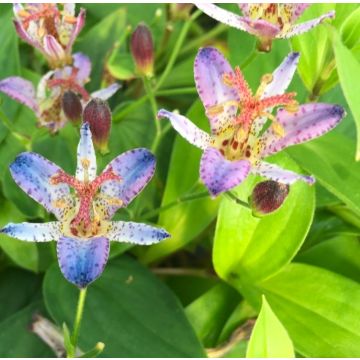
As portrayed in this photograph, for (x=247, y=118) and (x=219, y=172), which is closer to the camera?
(x=219, y=172)

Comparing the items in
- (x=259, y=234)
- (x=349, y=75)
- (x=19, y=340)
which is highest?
(x=349, y=75)

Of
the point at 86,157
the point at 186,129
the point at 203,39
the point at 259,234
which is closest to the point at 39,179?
the point at 86,157

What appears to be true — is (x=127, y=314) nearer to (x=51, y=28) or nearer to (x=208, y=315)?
(x=208, y=315)

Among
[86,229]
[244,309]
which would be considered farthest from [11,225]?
[244,309]

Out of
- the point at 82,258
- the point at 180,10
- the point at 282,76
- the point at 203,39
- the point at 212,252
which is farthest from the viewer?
the point at 203,39

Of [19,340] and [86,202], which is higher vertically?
[86,202]

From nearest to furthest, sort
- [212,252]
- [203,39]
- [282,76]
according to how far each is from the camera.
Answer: [282,76]
[212,252]
[203,39]

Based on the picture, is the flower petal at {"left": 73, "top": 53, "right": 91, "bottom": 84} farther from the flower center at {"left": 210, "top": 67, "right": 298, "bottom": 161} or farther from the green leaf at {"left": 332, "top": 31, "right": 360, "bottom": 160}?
the green leaf at {"left": 332, "top": 31, "right": 360, "bottom": 160}

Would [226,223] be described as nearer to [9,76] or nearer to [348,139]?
[348,139]
